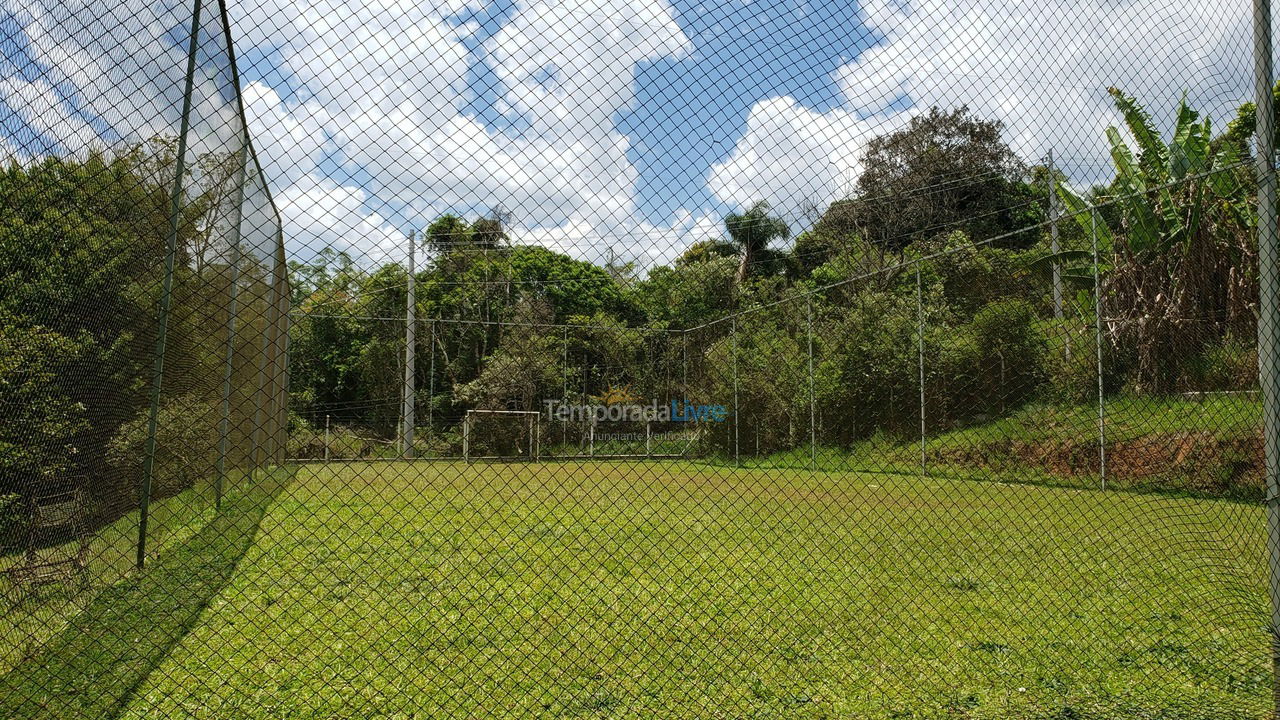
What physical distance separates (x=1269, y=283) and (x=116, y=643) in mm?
3823

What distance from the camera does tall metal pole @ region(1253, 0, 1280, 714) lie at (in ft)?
7.73

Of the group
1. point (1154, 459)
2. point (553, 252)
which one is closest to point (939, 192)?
point (1154, 459)

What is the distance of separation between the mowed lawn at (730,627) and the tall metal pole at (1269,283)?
492 millimetres

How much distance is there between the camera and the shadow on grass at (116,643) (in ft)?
6.57

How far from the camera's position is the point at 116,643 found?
2457 mm

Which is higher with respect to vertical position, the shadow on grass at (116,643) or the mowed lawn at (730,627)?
the shadow on grass at (116,643)

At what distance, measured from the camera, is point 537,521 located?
18.1ft

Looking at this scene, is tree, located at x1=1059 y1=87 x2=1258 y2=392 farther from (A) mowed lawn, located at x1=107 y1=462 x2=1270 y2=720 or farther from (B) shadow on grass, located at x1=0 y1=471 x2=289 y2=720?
(B) shadow on grass, located at x1=0 y1=471 x2=289 y2=720

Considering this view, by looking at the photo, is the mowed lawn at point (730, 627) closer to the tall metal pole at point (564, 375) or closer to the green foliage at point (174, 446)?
the green foliage at point (174, 446)

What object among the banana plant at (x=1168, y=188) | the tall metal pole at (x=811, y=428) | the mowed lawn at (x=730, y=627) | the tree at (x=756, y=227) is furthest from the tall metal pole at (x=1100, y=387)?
the tall metal pole at (x=811, y=428)

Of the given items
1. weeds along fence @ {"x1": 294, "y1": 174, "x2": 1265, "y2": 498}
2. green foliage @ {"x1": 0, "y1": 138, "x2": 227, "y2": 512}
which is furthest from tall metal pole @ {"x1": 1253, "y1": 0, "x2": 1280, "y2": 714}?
green foliage @ {"x1": 0, "y1": 138, "x2": 227, "y2": 512}

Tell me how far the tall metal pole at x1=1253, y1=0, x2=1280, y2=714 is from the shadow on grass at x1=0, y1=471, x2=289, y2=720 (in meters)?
3.35

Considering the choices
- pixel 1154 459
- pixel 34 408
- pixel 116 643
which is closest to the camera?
pixel 34 408

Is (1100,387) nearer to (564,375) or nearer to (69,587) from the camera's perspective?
(69,587)
